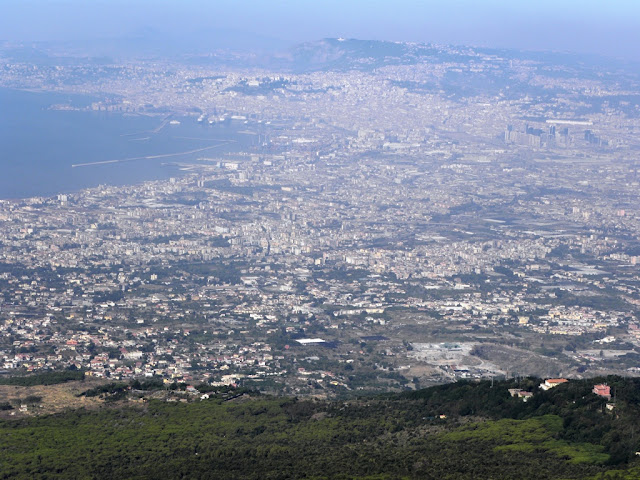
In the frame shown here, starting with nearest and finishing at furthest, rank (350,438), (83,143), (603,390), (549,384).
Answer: (350,438) → (603,390) → (549,384) → (83,143)

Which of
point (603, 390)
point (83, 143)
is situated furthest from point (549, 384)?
point (83, 143)

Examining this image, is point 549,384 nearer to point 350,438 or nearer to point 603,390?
point 603,390

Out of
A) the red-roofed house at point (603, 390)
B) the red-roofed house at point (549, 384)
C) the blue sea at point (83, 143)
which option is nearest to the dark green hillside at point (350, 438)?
the red-roofed house at point (603, 390)

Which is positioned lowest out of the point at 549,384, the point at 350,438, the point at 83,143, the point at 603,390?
the point at 83,143

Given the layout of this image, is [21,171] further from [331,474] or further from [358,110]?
[331,474]

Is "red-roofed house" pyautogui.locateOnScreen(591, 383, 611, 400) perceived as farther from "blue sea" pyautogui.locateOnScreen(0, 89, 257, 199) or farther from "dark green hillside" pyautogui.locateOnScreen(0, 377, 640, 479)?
"blue sea" pyautogui.locateOnScreen(0, 89, 257, 199)

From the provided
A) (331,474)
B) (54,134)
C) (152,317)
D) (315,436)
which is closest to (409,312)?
(152,317)
